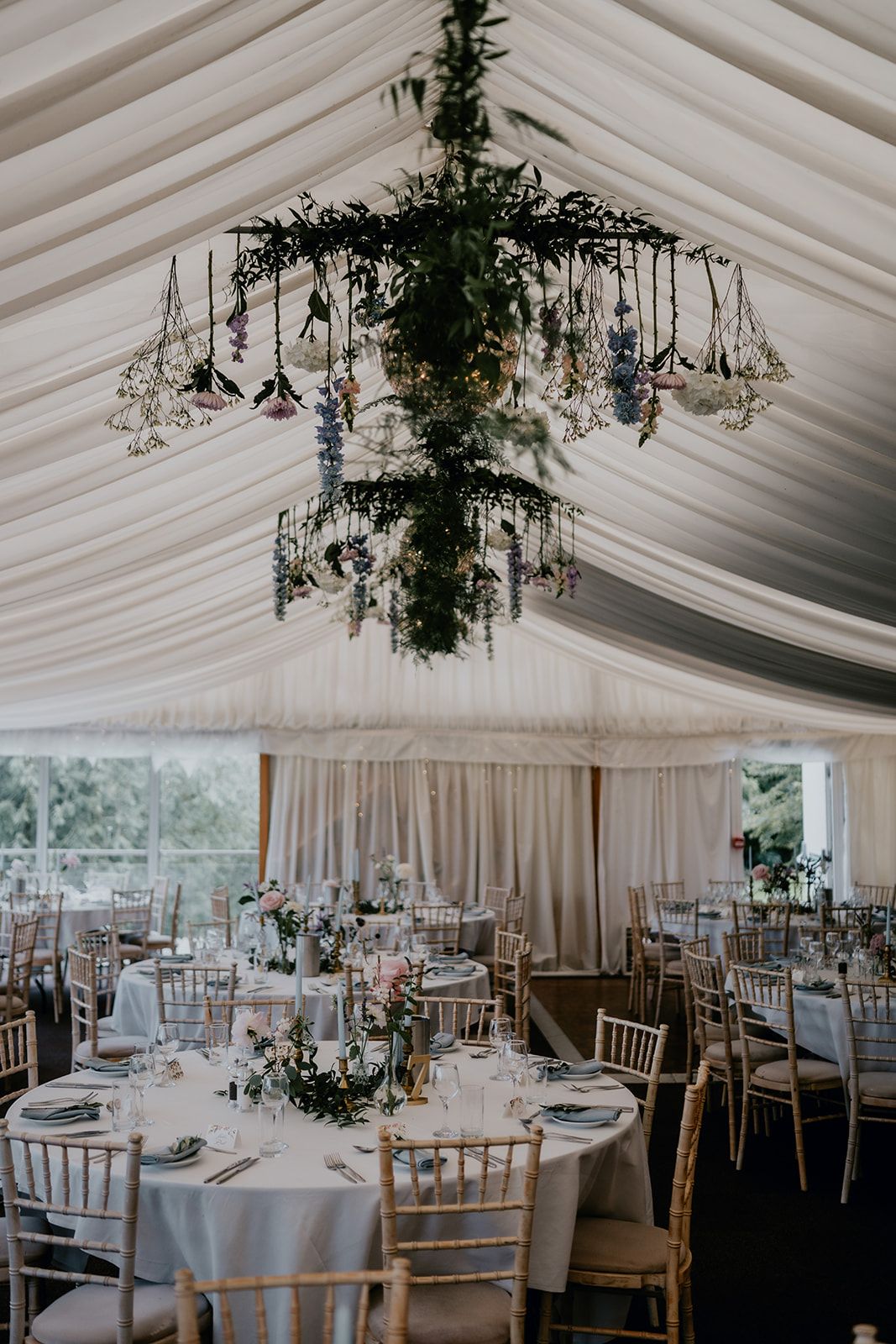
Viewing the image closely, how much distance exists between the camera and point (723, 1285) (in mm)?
4527

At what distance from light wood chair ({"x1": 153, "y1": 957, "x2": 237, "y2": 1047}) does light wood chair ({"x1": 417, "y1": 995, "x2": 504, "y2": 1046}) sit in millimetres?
1226

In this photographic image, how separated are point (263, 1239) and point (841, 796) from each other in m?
10.8

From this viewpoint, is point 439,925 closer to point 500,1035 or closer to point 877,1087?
point 877,1087

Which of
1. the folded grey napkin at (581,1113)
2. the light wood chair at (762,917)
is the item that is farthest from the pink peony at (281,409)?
the light wood chair at (762,917)

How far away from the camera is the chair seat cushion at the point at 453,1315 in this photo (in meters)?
3.05

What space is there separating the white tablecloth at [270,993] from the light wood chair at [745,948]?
5.69ft

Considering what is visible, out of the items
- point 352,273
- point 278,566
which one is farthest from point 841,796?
point 352,273

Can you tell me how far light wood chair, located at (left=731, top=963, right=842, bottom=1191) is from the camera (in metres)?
5.93

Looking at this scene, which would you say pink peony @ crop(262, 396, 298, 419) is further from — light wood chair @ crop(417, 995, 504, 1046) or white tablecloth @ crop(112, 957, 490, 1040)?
white tablecloth @ crop(112, 957, 490, 1040)

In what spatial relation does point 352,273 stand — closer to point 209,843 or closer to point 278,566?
point 278,566

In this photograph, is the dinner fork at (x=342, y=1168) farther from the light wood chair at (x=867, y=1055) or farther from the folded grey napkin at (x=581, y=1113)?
the light wood chair at (x=867, y=1055)

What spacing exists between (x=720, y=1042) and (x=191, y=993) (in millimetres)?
3597

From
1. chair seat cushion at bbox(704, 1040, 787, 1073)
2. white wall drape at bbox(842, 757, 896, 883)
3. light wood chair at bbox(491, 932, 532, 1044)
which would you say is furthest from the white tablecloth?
white wall drape at bbox(842, 757, 896, 883)

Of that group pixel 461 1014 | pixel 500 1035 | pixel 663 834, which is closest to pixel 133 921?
pixel 461 1014
